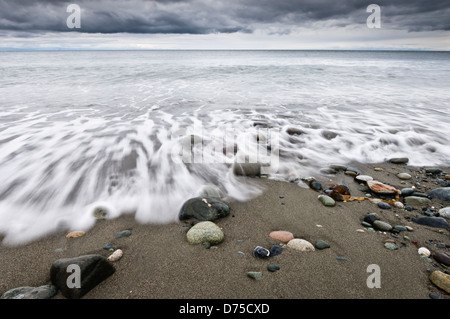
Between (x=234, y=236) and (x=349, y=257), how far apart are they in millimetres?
1040

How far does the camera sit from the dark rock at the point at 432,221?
260 cm

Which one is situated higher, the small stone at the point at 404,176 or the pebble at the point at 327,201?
the small stone at the point at 404,176

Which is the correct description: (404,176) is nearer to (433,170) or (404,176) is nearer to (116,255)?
(433,170)

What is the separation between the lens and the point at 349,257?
86.8 inches

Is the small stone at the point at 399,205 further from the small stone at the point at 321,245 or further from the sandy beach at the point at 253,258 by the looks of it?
the small stone at the point at 321,245

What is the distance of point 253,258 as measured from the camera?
7.16 ft

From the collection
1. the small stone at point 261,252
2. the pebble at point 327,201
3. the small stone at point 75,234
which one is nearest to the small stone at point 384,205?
the pebble at point 327,201

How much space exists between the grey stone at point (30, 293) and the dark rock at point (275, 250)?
1707 millimetres

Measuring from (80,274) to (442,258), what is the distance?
2.90 metres

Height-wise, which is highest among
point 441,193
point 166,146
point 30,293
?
point 166,146

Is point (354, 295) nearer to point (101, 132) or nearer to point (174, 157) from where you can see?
point (174, 157)

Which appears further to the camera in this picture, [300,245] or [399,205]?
[399,205]

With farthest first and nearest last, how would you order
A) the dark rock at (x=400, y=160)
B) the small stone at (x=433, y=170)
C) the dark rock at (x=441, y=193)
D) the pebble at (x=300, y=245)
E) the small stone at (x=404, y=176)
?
the dark rock at (x=400, y=160), the small stone at (x=433, y=170), the small stone at (x=404, y=176), the dark rock at (x=441, y=193), the pebble at (x=300, y=245)

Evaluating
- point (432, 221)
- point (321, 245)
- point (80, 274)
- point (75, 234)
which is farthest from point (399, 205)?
point (75, 234)
